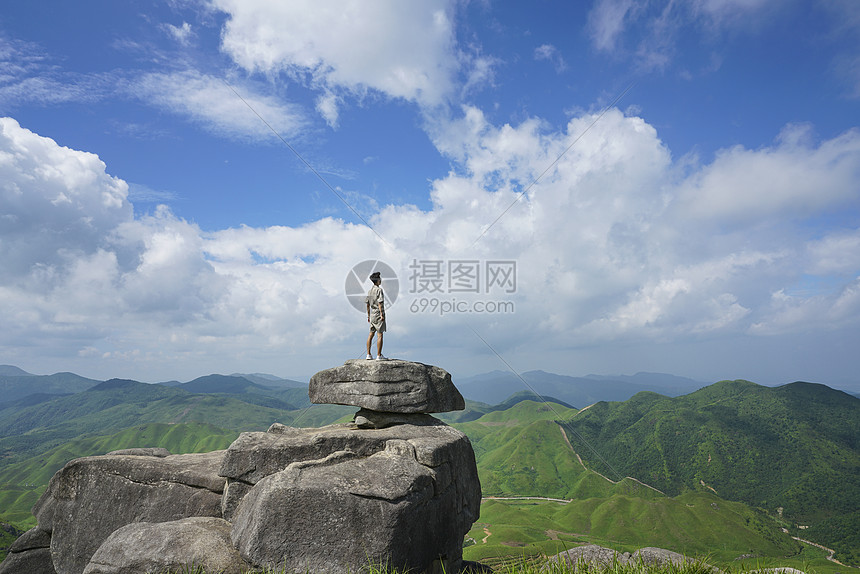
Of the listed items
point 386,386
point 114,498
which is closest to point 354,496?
point 386,386

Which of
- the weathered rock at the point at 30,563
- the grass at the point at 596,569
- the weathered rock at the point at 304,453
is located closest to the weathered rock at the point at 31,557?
the weathered rock at the point at 30,563

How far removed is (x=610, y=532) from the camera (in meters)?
174

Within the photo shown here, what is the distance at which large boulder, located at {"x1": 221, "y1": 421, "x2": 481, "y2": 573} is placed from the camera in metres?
13.0

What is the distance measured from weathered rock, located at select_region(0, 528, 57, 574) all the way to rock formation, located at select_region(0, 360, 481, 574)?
4cm

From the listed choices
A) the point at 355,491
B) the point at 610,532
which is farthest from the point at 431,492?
the point at 610,532

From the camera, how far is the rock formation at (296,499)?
13.0 meters

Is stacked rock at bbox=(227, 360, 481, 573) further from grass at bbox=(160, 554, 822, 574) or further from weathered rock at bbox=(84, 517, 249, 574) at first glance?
grass at bbox=(160, 554, 822, 574)

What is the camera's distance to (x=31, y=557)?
19594 mm

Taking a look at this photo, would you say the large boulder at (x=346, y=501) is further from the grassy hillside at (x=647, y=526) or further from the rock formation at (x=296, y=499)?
the grassy hillside at (x=647, y=526)

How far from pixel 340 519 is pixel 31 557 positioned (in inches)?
647

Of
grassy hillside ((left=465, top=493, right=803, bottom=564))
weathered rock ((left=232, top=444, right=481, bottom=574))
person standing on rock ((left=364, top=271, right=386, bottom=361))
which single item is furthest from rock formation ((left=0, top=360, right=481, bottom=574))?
grassy hillside ((left=465, top=493, right=803, bottom=564))

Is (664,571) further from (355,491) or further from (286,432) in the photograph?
(286,432)

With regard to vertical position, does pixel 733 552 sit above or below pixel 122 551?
below

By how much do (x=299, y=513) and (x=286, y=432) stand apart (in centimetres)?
708
